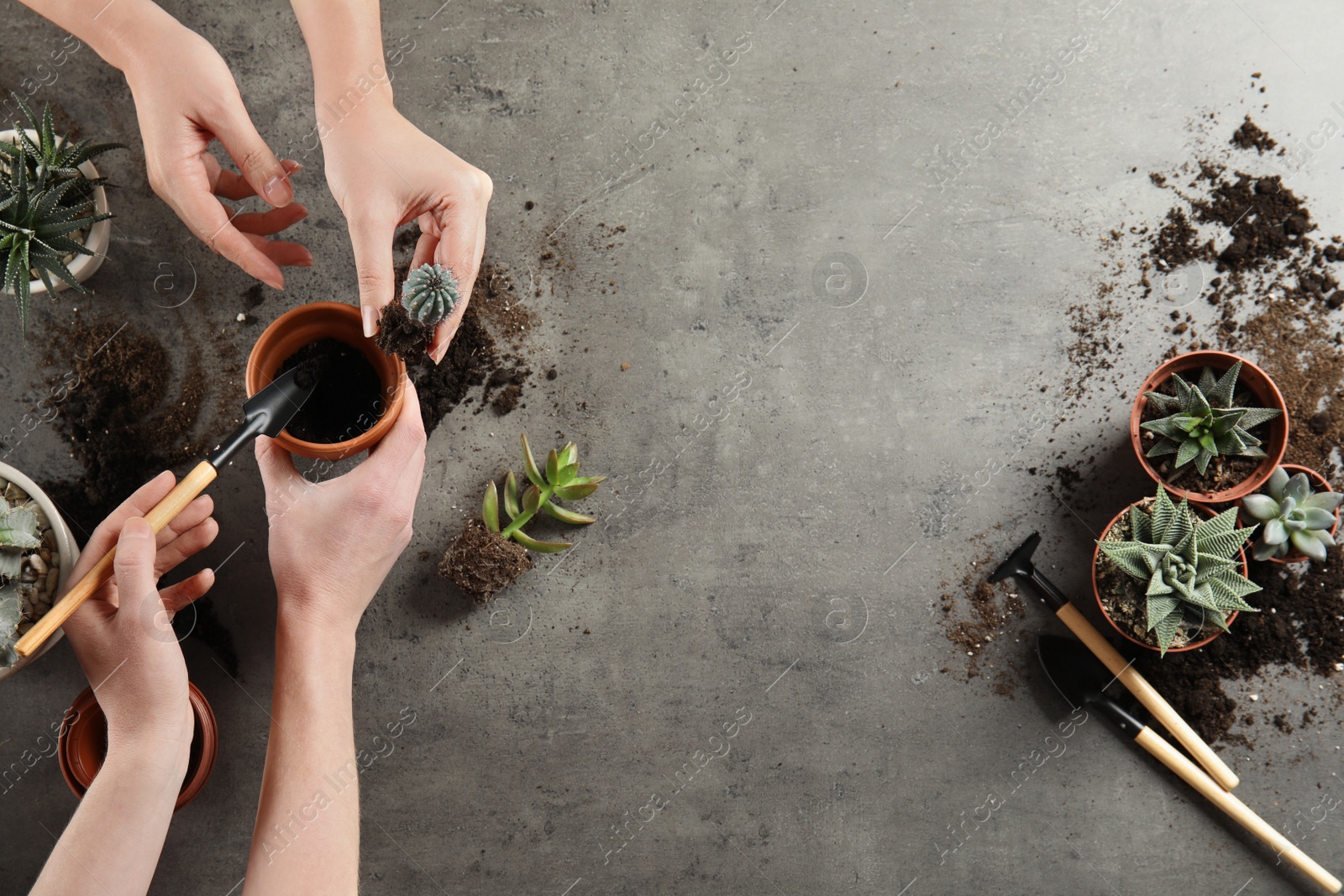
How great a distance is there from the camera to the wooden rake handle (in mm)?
1950

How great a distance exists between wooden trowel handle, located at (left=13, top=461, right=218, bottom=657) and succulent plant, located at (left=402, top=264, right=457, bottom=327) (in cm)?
52

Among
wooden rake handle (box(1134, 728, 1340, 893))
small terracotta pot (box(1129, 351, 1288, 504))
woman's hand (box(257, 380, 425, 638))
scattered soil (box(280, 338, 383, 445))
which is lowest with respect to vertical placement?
wooden rake handle (box(1134, 728, 1340, 893))

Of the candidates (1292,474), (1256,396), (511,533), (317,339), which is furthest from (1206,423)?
(317,339)

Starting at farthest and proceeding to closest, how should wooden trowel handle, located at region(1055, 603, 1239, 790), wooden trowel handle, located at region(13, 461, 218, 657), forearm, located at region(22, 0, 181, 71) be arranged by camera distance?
wooden trowel handle, located at region(1055, 603, 1239, 790)
forearm, located at region(22, 0, 181, 71)
wooden trowel handle, located at region(13, 461, 218, 657)

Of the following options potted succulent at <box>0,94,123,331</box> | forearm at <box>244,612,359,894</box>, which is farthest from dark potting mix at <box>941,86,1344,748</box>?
potted succulent at <box>0,94,123,331</box>

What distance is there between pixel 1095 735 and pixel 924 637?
0.52 m

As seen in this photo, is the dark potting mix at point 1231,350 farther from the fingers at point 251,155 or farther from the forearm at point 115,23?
the forearm at point 115,23

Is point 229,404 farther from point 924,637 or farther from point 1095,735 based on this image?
point 1095,735

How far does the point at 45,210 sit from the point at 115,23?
1.50 feet

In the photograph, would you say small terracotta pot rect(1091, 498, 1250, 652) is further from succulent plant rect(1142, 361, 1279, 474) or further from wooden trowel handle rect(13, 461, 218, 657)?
wooden trowel handle rect(13, 461, 218, 657)

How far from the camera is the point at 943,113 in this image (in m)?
2.12

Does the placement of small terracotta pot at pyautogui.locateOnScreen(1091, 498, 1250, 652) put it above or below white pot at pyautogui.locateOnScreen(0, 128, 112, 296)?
below

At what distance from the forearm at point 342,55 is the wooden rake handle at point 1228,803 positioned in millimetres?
2489

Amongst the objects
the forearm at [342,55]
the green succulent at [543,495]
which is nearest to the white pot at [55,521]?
the green succulent at [543,495]
